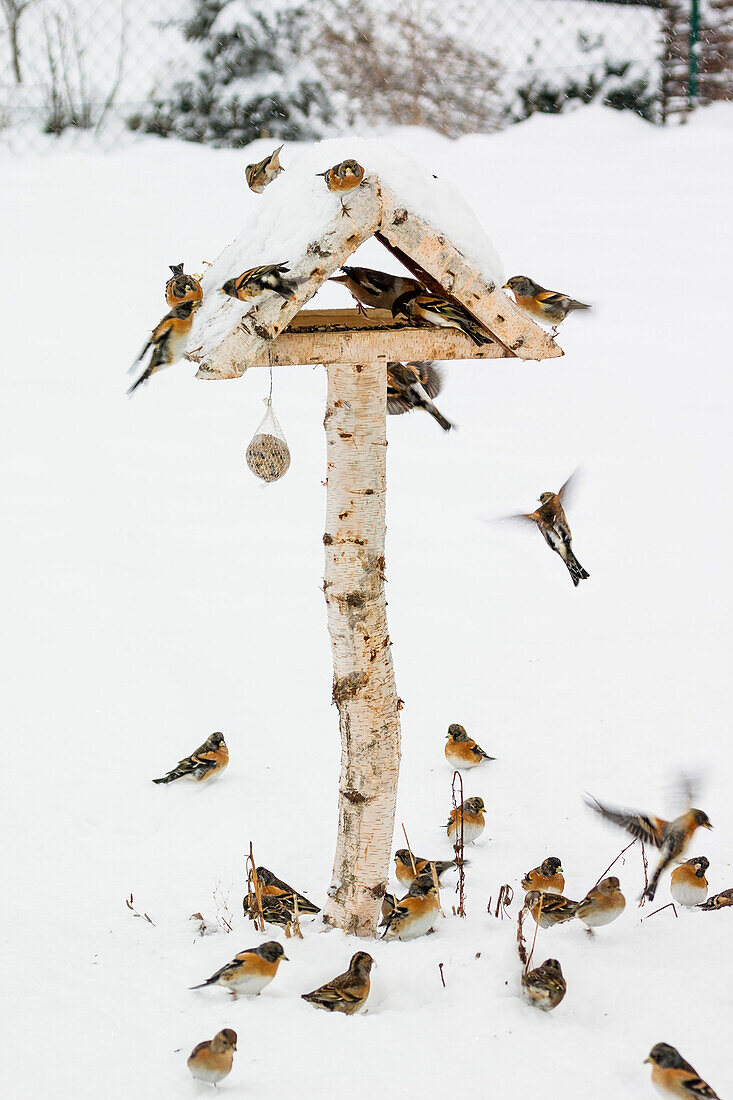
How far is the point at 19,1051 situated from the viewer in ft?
10.9

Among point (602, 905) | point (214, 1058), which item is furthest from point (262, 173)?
point (214, 1058)

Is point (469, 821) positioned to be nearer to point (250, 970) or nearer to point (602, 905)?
point (602, 905)

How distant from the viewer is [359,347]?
3328 millimetres

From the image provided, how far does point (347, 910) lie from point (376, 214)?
7.75 feet

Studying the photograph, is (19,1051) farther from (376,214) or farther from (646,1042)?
(376,214)

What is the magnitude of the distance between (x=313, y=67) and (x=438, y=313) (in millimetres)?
9677

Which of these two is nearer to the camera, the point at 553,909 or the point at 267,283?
the point at 267,283

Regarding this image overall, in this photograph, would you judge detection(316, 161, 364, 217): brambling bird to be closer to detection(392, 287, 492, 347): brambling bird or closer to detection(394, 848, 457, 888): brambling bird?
detection(392, 287, 492, 347): brambling bird

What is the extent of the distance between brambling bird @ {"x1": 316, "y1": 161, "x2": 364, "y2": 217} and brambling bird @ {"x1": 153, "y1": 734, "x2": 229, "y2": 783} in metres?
3.07

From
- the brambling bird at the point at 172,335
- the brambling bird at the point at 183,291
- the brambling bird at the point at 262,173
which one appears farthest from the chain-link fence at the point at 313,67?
the brambling bird at the point at 172,335

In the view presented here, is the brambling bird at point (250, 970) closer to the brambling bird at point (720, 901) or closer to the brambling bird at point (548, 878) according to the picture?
the brambling bird at point (548, 878)

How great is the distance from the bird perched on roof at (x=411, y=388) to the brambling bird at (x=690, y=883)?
1.92 metres

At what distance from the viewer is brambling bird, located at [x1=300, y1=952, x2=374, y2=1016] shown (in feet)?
11.1

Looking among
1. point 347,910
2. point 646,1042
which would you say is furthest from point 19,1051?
point 646,1042
